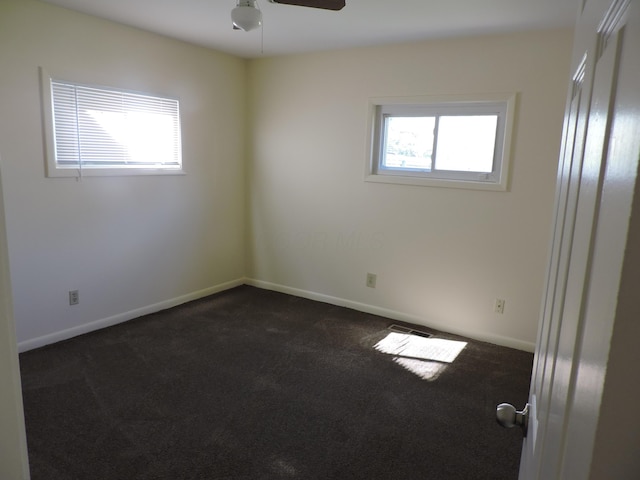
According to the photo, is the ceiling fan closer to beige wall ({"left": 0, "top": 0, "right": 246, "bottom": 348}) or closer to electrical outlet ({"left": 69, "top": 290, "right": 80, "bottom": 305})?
beige wall ({"left": 0, "top": 0, "right": 246, "bottom": 348})

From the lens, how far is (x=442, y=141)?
3.75m

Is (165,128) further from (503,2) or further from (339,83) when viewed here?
(503,2)

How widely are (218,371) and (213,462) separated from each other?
0.92 meters

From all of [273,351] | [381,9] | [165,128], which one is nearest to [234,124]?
[165,128]

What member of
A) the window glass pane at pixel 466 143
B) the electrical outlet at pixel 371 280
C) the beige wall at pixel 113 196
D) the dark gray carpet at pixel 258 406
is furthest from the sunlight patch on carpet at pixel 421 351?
the beige wall at pixel 113 196

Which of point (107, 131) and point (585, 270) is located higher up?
point (107, 131)

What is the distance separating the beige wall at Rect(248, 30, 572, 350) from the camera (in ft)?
10.8

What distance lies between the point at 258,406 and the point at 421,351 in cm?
146

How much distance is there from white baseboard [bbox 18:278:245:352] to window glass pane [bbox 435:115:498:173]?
267cm

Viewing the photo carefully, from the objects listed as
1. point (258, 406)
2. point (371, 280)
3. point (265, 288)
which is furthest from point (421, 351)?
point (265, 288)

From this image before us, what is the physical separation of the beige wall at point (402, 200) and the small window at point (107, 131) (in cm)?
107

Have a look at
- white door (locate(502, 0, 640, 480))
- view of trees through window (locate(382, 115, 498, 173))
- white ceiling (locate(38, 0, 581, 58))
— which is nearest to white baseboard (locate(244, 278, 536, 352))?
view of trees through window (locate(382, 115, 498, 173))

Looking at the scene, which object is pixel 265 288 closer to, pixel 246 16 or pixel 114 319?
pixel 114 319

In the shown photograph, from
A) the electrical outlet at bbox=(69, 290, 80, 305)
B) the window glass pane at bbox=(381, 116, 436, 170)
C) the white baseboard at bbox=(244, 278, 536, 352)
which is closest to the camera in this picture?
the electrical outlet at bbox=(69, 290, 80, 305)
